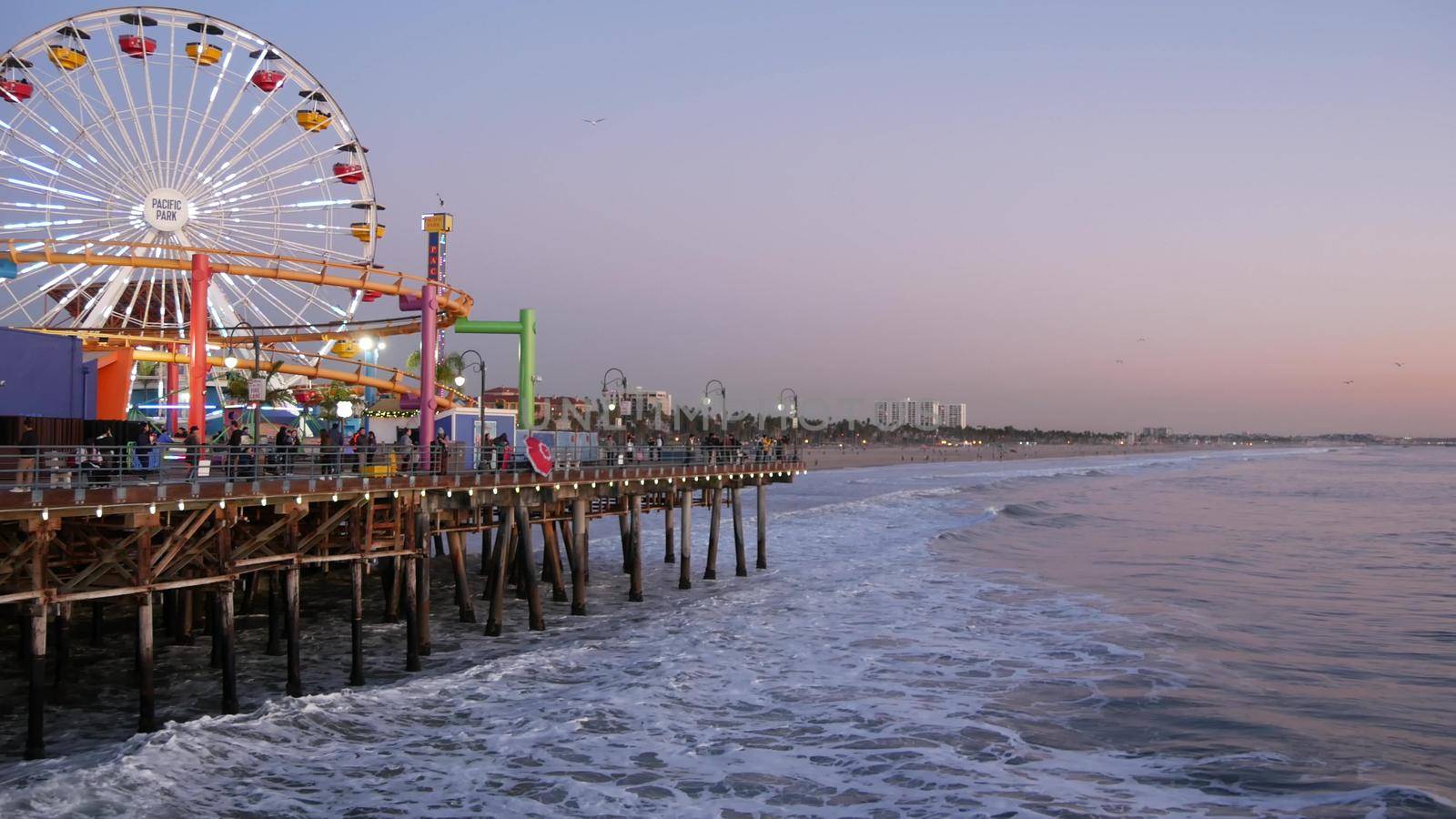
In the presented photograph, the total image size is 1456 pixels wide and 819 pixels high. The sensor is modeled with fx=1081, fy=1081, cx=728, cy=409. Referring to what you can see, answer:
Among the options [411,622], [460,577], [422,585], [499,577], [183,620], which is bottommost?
[183,620]

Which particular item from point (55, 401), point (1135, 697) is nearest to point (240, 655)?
point (55, 401)

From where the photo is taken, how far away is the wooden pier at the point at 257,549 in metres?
15.3

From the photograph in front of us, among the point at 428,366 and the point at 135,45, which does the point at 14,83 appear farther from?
the point at 428,366

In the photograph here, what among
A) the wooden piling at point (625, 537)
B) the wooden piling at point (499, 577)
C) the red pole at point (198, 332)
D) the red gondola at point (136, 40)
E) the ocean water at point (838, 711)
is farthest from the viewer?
the red gondola at point (136, 40)

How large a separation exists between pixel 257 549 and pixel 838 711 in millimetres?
10467

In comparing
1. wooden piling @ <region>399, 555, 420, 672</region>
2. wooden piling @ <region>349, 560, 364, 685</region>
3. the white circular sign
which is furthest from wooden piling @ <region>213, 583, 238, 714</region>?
the white circular sign

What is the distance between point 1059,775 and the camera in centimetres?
1520

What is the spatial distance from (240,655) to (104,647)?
3008 millimetres

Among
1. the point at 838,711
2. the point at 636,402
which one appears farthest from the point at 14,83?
the point at 636,402

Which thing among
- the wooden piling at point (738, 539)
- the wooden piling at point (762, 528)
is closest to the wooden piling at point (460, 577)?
the wooden piling at point (738, 539)

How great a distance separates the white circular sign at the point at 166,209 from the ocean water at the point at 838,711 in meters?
15.3

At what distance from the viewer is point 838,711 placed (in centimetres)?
1838

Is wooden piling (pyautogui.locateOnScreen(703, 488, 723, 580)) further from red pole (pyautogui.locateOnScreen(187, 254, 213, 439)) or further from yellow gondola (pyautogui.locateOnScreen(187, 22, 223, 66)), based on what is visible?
yellow gondola (pyautogui.locateOnScreen(187, 22, 223, 66))

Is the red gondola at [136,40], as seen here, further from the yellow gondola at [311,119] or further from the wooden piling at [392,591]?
the wooden piling at [392,591]
